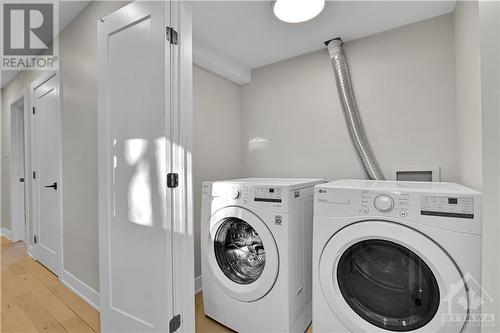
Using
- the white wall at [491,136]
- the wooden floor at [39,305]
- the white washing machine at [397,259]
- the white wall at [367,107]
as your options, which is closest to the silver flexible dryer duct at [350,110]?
the white wall at [367,107]

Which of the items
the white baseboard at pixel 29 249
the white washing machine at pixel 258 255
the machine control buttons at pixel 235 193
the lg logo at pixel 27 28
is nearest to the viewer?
the white washing machine at pixel 258 255

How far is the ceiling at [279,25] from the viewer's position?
148cm

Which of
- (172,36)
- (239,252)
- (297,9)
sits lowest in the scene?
(239,252)

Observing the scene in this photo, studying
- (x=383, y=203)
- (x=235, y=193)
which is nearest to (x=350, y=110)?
(x=383, y=203)

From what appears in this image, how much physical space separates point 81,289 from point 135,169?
129 centimetres

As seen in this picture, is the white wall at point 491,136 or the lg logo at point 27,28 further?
the lg logo at point 27,28

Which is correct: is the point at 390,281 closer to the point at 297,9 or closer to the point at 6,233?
the point at 297,9

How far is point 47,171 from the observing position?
2.33 meters

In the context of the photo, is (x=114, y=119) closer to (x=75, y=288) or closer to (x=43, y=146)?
(x=75, y=288)

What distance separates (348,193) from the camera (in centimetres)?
110

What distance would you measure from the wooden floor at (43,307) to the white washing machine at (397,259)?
0.57 meters

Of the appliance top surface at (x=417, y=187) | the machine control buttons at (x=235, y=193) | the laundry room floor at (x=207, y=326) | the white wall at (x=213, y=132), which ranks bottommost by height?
the laundry room floor at (x=207, y=326)

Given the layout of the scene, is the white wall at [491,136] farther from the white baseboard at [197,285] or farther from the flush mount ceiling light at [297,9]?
the white baseboard at [197,285]

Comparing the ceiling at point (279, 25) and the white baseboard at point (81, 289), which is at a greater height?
the ceiling at point (279, 25)
